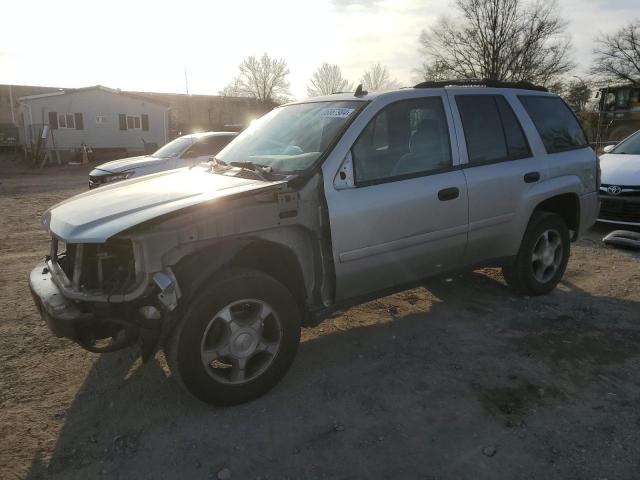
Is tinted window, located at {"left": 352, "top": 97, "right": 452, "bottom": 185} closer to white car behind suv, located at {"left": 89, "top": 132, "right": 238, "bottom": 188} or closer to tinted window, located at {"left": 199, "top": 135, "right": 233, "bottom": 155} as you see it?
white car behind suv, located at {"left": 89, "top": 132, "right": 238, "bottom": 188}

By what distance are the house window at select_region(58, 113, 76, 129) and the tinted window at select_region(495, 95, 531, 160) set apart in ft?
104

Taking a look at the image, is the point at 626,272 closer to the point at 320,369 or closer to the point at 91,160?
the point at 320,369

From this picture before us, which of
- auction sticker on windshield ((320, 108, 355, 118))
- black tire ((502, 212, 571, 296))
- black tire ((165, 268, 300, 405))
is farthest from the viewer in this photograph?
black tire ((502, 212, 571, 296))

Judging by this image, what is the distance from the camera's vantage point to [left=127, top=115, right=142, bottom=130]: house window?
32.8 meters

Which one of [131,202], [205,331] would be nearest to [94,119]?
[131,202]

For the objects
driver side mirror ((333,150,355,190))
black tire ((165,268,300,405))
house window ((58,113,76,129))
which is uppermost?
house window ((58,113,76,129))

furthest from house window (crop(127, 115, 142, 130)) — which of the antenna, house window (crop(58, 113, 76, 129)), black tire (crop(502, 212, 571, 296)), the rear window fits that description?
black tire (crop(502, 212, 571, 296))

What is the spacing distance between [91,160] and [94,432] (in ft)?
97.6

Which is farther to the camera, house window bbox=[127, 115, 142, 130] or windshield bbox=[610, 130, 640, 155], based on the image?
house window bbox=[127, 115, 142, 130]

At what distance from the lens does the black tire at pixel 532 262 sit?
4.51 metres

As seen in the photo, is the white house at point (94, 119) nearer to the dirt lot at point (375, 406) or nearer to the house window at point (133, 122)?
the house window at point (133, 122)

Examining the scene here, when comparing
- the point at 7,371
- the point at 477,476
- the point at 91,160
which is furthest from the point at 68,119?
the point at 477,476

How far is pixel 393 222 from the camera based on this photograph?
3.43m

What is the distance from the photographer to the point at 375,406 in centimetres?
302
